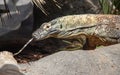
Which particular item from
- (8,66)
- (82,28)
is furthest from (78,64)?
(8,66)

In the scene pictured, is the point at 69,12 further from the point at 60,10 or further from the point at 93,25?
the point at 93,25

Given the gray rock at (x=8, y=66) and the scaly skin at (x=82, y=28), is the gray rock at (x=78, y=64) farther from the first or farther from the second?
the scaly skin at (x=82, y=28)

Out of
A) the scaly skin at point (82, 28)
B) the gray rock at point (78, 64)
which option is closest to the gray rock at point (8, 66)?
the gray rock at point (78, 64)

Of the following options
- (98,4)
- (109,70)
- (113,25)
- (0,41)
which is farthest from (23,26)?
(109,70)

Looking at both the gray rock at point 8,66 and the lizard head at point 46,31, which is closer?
the gray rock at point 8,66

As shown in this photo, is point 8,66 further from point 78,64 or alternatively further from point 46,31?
point 78,64

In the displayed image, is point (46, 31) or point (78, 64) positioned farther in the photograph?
point (46, 31)

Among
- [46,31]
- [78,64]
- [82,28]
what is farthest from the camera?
[82,28]
